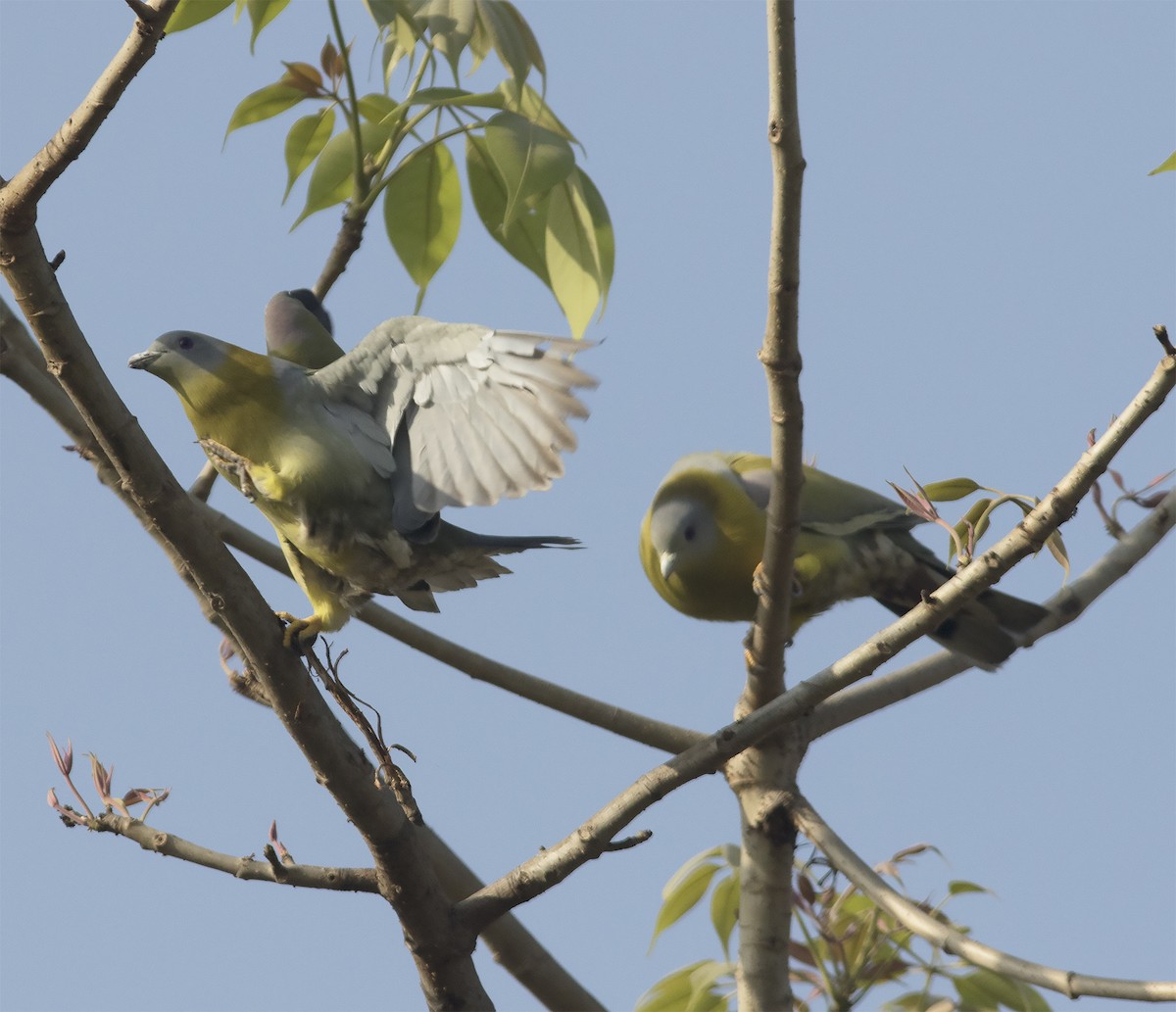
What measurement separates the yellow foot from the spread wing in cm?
32

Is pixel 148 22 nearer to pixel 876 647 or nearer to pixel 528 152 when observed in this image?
pixel 528 152

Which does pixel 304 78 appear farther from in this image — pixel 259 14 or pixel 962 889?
pixel 962 889

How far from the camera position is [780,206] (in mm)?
2000

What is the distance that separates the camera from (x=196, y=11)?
266cm

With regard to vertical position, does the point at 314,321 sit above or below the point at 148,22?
above

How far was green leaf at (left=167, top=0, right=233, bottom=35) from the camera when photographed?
265 cm

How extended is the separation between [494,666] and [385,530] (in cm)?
43

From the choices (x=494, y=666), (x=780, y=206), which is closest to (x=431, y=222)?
(x=494, y=666)

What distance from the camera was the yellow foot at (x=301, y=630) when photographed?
2775mm

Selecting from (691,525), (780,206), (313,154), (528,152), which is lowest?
(780,206)

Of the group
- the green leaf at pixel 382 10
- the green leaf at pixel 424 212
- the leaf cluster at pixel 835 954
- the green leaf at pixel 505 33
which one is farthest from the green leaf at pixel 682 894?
the green leaf at pixel 382 10

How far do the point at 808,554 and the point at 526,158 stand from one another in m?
1.53

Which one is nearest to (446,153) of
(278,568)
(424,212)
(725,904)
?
(424,212)

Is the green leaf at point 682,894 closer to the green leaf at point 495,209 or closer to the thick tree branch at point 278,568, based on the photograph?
the thick tree branch at point 278,568
